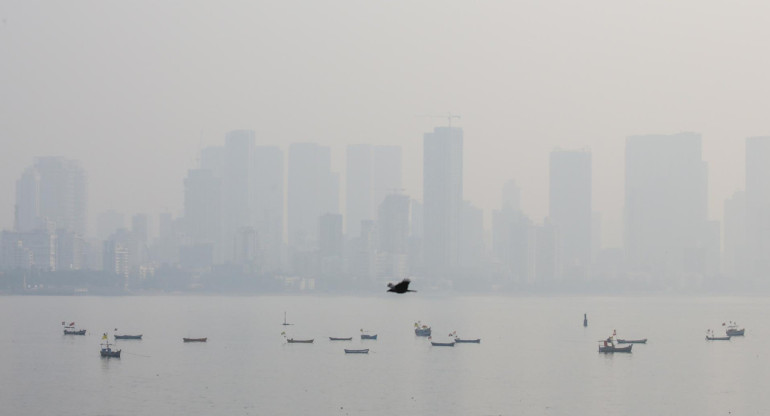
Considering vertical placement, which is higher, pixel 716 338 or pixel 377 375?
pixel 716 338

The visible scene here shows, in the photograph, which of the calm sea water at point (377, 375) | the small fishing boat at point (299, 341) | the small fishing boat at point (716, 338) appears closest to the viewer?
the calm sea water at point (377, 375)

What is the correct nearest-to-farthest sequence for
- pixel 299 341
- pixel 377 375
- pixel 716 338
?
1. pixel 377 375
2. pixel 299 341
3. pixel 716 338

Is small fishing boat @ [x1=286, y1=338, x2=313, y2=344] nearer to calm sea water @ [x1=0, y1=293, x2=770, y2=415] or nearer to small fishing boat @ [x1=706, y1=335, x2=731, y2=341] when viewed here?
calm sea water @ [x1=0, y1=293, x2=770, y2=415]

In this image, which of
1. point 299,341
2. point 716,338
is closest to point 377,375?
point 299,341

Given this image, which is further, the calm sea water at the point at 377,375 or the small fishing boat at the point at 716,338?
the small fishing boat at the point at 716,338

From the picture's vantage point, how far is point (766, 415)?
3206 inches

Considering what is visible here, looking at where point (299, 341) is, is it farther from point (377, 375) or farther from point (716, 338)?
point (716, 338)

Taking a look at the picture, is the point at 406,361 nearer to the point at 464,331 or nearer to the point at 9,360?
the point at 9,360

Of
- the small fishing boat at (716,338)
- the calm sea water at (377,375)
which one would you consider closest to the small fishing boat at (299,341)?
the calm sea water at (377,375)

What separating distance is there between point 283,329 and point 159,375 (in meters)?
64.2

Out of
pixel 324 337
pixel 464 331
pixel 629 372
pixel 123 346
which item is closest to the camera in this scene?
pixel 629 372

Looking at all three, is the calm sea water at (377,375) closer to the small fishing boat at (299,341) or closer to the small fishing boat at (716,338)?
the small fishing boat at (716,338)

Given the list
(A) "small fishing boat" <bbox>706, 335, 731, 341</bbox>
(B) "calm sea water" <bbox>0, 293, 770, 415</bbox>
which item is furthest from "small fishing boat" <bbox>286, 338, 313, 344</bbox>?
(A) "small fishing boat" <bbox>706, 335, 731, 341</bbox>

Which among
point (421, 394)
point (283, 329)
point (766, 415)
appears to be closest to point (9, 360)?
point (421, 394)
